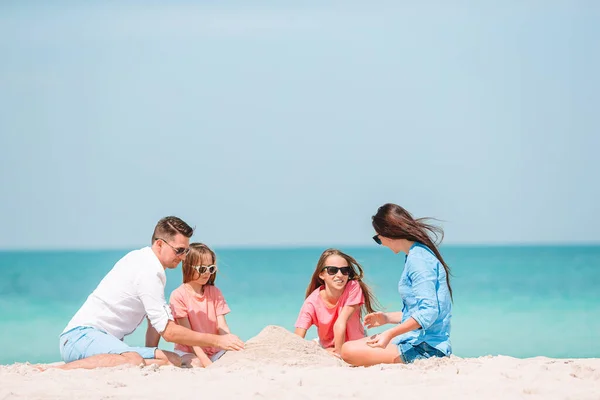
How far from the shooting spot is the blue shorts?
638 centimetres

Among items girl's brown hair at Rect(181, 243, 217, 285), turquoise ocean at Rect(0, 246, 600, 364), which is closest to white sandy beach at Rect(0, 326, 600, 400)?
girl's brown hair at Rect(181, 243, 217, 285)

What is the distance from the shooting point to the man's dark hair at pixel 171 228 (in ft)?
21.6

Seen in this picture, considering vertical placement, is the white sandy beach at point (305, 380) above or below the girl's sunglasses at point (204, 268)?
below

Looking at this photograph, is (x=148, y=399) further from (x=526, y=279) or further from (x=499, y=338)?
(x=526, y=279)

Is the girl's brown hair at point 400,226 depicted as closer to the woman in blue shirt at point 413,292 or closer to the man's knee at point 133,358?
the woman in blue shirt at point 413,292

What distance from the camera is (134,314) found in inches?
263

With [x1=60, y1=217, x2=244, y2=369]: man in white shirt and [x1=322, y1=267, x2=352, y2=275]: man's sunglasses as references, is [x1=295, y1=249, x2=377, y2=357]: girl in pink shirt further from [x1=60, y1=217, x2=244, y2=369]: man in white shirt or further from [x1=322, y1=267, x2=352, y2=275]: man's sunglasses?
[x1=60, y1=217, x2=244, y2=369]: man in white shirt

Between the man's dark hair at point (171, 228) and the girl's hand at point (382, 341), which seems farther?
the man's dark hair at point (171, 228)

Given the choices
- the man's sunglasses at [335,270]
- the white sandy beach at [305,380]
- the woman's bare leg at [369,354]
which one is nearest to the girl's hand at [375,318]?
the woman's bare leg at [369,354]

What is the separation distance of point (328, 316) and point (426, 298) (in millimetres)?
1401

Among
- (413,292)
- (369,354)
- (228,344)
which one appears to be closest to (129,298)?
(228,344)

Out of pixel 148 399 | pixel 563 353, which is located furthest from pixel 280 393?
pixel 563 353

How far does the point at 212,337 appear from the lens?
6426 mm

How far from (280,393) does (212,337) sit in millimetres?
1364
